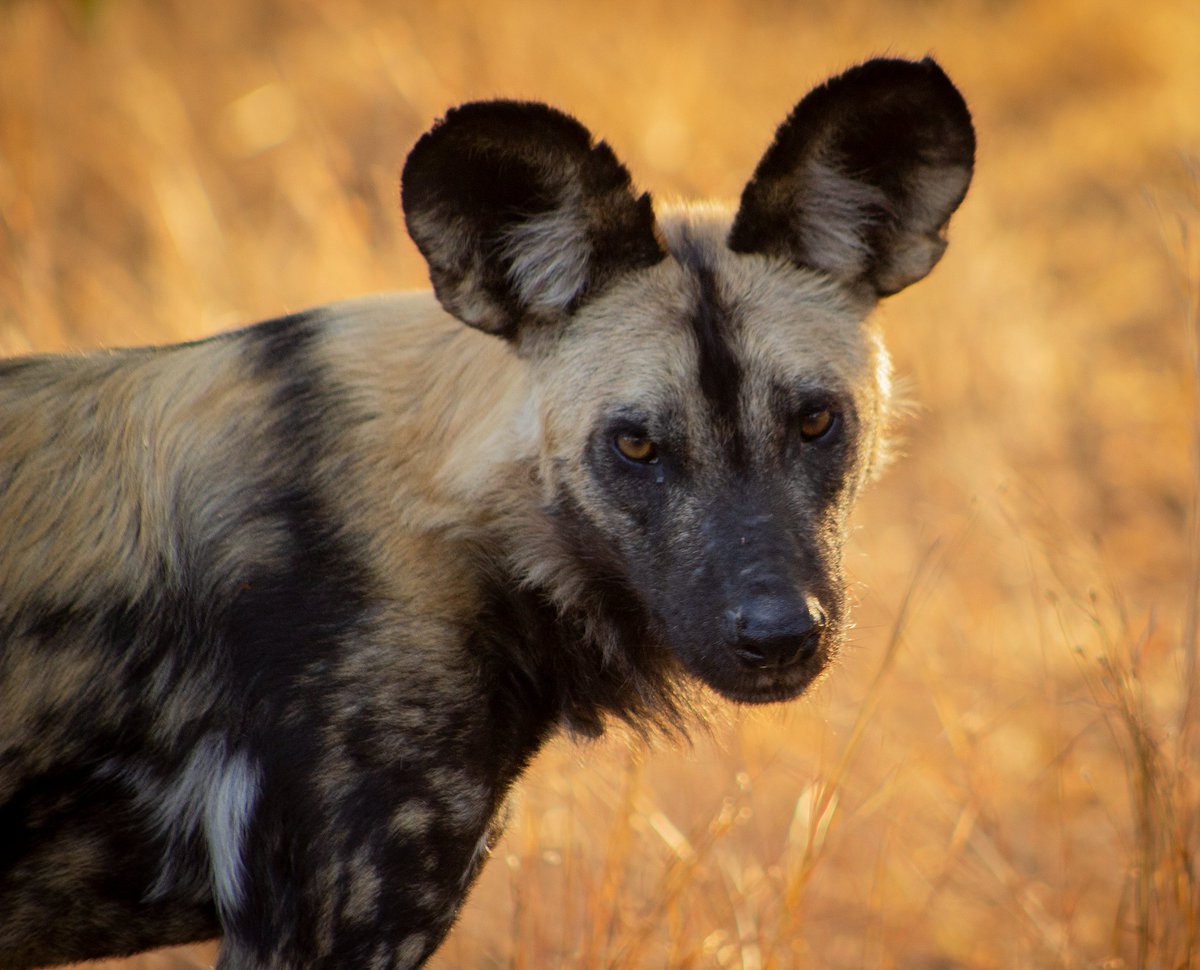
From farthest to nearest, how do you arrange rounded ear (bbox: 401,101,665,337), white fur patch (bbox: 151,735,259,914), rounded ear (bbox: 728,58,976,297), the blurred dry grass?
the blurred dry grass
rounded ear (bbox: 728,58,976,297)
rounded ear (bbox: 401,101,665,337)
white fur patch (bbox: 151,735,259,914)

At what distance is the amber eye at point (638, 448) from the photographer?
2369 millimetres

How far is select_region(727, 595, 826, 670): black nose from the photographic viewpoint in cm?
221

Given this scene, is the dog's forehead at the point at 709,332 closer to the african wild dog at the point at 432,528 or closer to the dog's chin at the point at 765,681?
the african wild dog at the point at 432,528

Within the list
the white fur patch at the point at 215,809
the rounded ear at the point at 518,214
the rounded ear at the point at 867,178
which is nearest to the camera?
the white fur patch at the point at 215,809

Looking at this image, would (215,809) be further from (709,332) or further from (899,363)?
(899,363)

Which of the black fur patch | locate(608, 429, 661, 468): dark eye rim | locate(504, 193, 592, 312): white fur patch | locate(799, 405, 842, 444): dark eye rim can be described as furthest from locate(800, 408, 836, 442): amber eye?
locate(504, 193, 592, 312): white fur patch

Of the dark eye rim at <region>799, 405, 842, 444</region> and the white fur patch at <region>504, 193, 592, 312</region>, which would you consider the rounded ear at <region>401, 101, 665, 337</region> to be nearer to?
the white fur patch at <region>504, 193, 592, 312</region>

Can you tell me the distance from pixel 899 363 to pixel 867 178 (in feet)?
13.1

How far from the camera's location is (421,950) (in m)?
2.17

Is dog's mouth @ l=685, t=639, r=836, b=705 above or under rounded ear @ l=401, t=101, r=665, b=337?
under

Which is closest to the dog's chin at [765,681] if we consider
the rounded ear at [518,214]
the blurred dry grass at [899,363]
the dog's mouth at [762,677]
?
the dog's mouth at [762,677]

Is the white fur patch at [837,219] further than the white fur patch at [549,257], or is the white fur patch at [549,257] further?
the white fur patch at [837,219]

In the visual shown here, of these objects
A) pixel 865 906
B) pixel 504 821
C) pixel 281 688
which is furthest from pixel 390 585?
pixel 865 906

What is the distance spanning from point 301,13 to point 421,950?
879 cm
